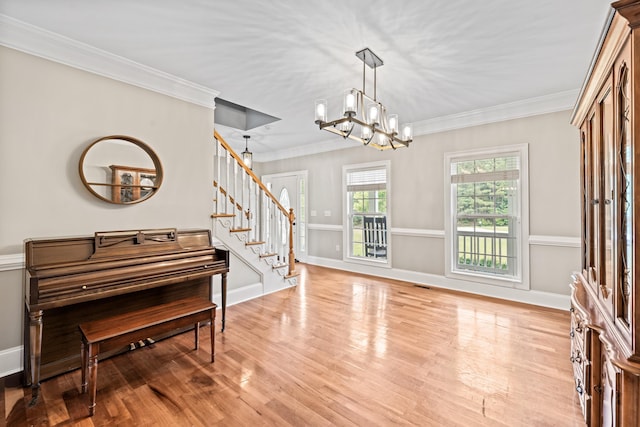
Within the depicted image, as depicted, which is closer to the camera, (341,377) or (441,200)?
(341,377)

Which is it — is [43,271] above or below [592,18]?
below

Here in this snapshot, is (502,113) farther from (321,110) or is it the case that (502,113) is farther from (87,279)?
(87,279)

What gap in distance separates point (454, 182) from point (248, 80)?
3.22m

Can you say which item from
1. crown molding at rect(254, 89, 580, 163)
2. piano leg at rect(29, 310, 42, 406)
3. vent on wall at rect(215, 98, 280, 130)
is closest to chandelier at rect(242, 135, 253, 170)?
vent on wall at rect(215, 98, 280, 130)

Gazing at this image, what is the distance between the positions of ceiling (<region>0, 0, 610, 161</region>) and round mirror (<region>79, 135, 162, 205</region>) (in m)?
0.83

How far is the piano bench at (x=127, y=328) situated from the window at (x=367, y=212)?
3.52m

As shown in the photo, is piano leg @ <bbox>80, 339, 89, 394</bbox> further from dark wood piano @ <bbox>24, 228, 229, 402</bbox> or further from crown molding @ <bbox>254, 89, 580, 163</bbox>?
crown molding @ <bbox>254, 89, 580, 163</bbox>

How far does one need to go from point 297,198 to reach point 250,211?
2.79m

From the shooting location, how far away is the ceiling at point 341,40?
202 centimetres

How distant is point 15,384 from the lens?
2.12m

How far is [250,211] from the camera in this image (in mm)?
3914

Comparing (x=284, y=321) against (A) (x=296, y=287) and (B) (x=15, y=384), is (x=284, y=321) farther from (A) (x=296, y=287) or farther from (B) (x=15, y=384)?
(B) (x=15, y=384)

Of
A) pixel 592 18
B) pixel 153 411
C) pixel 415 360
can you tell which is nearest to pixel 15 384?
pixel 153 411

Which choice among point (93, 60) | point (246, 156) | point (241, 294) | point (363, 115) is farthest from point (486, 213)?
point (93, 60)
